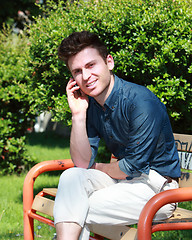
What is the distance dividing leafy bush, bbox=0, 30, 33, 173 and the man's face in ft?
9.18

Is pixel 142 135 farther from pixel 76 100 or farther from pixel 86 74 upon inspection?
pixel 76 100

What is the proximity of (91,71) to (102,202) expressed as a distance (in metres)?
0.87

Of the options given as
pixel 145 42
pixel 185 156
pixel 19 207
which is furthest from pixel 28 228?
pixel 145 42

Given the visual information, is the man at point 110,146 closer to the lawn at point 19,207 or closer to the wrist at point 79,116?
the wrist at point 79,116

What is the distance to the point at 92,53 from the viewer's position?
2.53m

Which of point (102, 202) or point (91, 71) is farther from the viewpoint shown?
point (91, 71)

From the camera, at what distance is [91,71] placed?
2.51 meters

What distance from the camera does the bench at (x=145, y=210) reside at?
189 cm

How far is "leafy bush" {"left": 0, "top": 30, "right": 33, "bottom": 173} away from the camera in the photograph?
215 inches

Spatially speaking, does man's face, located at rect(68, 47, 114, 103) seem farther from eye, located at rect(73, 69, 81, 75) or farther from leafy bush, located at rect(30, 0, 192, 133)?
leafy bush, located at rect(30, 0, 192, 133)

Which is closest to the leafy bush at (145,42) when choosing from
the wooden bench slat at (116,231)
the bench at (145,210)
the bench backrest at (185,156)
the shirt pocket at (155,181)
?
the bench backrest at (185,156)

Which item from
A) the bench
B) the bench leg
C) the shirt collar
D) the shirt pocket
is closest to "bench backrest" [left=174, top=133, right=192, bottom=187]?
the bench

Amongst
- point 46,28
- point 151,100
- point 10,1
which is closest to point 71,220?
point 151,100

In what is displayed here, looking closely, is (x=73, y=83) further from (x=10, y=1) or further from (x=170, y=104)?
(x=10, y=1)
